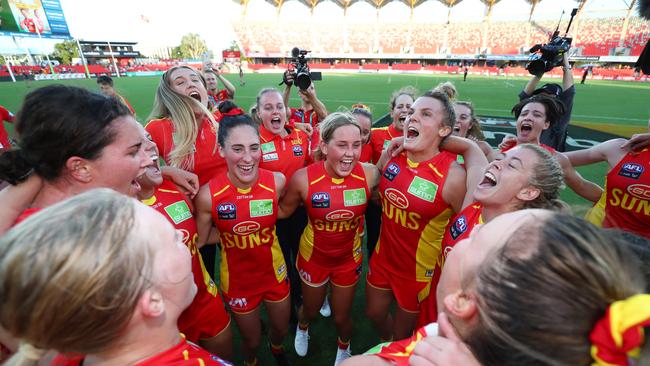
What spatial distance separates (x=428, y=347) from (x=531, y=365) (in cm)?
31

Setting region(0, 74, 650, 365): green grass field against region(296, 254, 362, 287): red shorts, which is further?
region(0, 74, 650, 365): green grass field

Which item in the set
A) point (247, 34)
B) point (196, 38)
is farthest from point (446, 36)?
point (196, 38)

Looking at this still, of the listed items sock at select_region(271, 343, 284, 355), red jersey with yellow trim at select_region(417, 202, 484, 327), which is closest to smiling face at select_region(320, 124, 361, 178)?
red jersey with yellow trim at select_region(417, 202, 484, 327)

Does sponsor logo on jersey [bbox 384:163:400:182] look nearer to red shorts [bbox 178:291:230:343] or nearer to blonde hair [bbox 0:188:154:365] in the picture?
red shorts [bbox 178:291:230:343]

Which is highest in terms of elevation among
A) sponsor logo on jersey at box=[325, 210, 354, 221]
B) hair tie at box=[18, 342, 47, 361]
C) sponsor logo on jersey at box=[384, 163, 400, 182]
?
hair tie at box=[18, 342, 47, 361]

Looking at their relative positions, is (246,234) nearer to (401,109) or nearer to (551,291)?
(551,291)

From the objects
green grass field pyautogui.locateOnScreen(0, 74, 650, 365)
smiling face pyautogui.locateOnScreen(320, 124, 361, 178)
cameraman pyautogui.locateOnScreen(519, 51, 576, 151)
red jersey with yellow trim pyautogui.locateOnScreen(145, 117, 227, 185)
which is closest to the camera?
smiling face pyautogui.locateOnScreen(320, 124, 361, 178)

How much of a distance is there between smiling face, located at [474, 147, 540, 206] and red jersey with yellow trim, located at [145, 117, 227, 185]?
8.87ft

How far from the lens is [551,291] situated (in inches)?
30.6

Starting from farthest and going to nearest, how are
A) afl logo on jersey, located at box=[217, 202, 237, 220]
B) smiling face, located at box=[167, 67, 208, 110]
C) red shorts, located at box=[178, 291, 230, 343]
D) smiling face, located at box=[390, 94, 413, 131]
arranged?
smiling face, located at box=[390, 94, 413, 131] < smiling face, located at box=[167, 67, 208, 110] < afl logo on jersey, located at box=[217, 202, 237, 220] < red shorts, located at box=[178, 291, 230, 343]

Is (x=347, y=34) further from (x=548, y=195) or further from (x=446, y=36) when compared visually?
(x=548, y=195)

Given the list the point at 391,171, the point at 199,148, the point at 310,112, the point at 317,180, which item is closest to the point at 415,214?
the point at 391,171

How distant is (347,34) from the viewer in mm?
64562

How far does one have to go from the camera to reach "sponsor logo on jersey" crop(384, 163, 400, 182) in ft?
9.62
